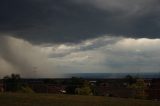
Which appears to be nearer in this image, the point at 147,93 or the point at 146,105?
the point at 146,105

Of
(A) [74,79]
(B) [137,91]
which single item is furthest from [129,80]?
(B) [137,91]

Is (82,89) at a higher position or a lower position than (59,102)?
higher

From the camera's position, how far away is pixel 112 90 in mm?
64875

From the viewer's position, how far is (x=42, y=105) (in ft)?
72.6

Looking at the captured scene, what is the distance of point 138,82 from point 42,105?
39244mm

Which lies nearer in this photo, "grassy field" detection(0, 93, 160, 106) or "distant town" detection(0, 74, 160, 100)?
"grassy field" detection(0, 93, 160, 106)

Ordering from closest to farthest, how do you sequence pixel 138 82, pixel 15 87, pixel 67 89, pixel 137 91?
pixel 137 91, pixel 15 87, pixel 67 89, pixel 138 82

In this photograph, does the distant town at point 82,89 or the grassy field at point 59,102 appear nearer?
the grassy field at point 59,102

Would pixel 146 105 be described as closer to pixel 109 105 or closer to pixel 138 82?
pixel 109 105

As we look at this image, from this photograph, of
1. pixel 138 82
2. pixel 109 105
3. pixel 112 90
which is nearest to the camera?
pixel 109 105

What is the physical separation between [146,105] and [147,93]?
79.2 ft

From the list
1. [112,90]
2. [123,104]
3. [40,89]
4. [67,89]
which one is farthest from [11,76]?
[123,104]

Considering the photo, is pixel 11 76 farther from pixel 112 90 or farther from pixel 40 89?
pixel 112 90

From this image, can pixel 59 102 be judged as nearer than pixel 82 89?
Yes
